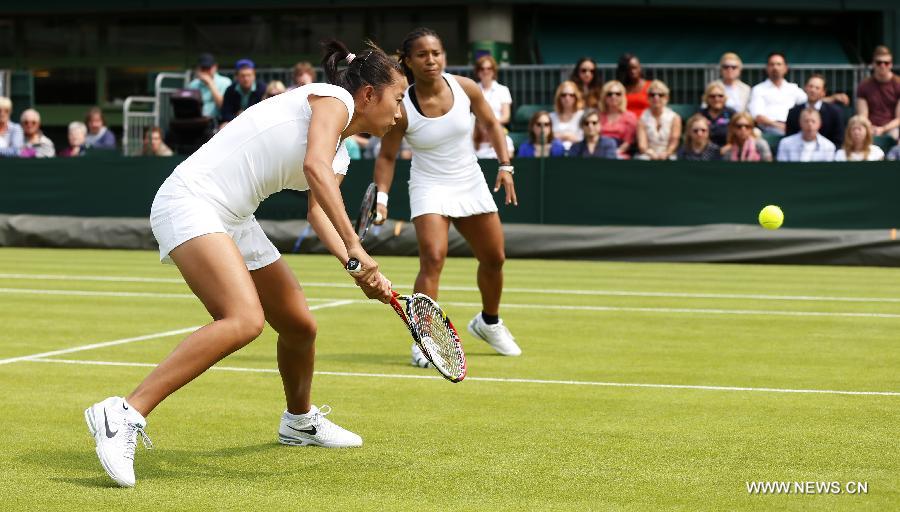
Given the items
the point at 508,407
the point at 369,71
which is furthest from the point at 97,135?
the point at 369,71

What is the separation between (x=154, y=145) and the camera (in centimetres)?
2078

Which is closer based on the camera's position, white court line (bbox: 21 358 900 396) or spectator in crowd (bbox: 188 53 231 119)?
white court line (bbox: 21 358 900 396)

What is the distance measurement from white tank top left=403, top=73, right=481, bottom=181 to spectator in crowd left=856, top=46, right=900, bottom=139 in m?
10.5

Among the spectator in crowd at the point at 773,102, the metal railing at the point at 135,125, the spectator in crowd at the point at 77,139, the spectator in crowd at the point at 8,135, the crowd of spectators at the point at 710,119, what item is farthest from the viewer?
the metal railing at the point at 135,125

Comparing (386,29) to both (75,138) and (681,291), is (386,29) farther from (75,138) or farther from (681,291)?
(681,291)

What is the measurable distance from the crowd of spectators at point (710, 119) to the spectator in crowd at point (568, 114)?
0.04 feet

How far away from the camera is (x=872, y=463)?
577cm

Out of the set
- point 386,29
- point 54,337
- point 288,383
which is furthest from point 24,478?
point 386,29

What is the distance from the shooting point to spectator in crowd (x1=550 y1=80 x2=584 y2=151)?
18.8m

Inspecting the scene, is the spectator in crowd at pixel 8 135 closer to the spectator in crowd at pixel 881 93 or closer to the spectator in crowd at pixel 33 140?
the spectator in crowd at pixel 33 140

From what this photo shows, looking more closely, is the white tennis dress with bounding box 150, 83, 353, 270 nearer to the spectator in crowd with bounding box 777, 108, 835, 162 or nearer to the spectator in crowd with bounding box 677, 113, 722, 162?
the spectator in crowd with bounding box 677, 113, 722, 162

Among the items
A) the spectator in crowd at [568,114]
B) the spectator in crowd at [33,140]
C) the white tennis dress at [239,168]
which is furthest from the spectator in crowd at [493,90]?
the white tennis dress at [239,168]

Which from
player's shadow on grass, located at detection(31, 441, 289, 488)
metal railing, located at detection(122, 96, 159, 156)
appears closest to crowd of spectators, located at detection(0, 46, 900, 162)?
metal railing, located at detection(122, 96, 159, 156)

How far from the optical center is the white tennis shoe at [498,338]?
9414mm
